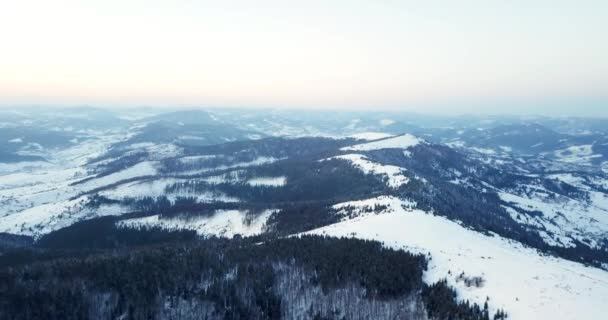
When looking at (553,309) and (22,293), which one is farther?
(22,293)

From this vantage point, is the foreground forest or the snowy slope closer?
the snowy slope

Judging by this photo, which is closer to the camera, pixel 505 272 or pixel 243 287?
pixel 505 272

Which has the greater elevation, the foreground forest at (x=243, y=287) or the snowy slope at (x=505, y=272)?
the snowy slope at (x=505, y=272)

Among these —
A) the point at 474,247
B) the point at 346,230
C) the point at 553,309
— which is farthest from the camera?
the point at 346,230

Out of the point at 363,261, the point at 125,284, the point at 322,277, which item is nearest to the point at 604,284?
the point at 363,261

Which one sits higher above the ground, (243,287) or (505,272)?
(505,272)

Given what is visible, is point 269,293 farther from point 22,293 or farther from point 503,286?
point 22,293

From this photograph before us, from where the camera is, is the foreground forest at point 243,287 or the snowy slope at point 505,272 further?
the foreground forest at point 243,287

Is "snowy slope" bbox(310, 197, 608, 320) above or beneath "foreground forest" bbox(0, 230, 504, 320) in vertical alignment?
above
